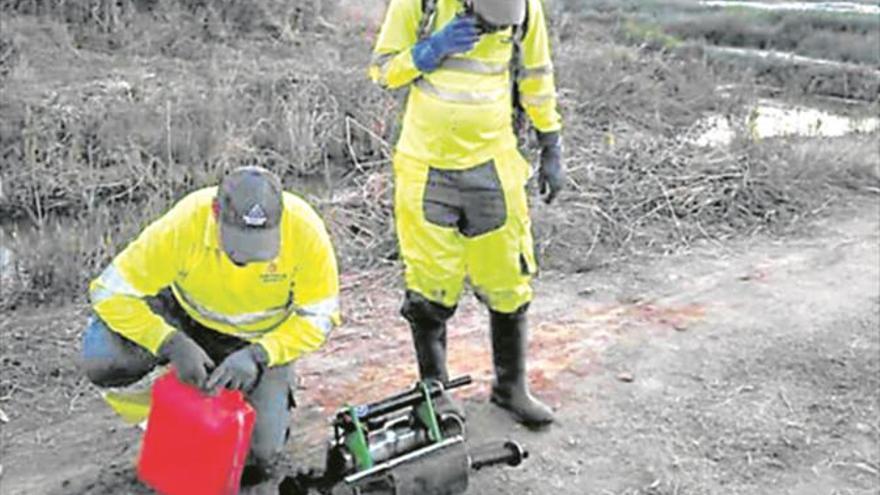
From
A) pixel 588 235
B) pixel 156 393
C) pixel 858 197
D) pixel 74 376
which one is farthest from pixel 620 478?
pixel 858 197

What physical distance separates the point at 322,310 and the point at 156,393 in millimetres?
534

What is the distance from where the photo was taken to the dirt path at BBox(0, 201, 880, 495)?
410 cm

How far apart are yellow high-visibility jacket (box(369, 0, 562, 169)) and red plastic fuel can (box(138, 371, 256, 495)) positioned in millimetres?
1111

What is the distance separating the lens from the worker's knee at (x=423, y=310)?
4137 mm

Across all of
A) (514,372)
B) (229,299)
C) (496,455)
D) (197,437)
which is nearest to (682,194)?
(514,372)

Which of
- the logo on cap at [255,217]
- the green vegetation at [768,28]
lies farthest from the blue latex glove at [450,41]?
the green vegetation at [768,28]

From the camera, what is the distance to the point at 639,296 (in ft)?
19.0

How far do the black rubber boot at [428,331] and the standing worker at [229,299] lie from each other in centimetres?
54

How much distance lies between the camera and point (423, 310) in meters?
4.16

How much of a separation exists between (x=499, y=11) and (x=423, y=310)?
1.03 m

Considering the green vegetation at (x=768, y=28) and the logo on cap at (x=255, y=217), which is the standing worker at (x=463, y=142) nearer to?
the logo on cap at (x=255, y=217)

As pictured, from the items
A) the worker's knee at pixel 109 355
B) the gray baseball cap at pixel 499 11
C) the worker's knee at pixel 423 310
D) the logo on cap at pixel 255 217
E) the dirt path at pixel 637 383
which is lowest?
the dirt path at pixel 637 383

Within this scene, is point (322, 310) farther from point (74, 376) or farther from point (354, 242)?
point (354, 242)

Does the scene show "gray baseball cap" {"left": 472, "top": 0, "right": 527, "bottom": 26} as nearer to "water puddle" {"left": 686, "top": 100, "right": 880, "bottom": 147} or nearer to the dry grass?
the dry grass
